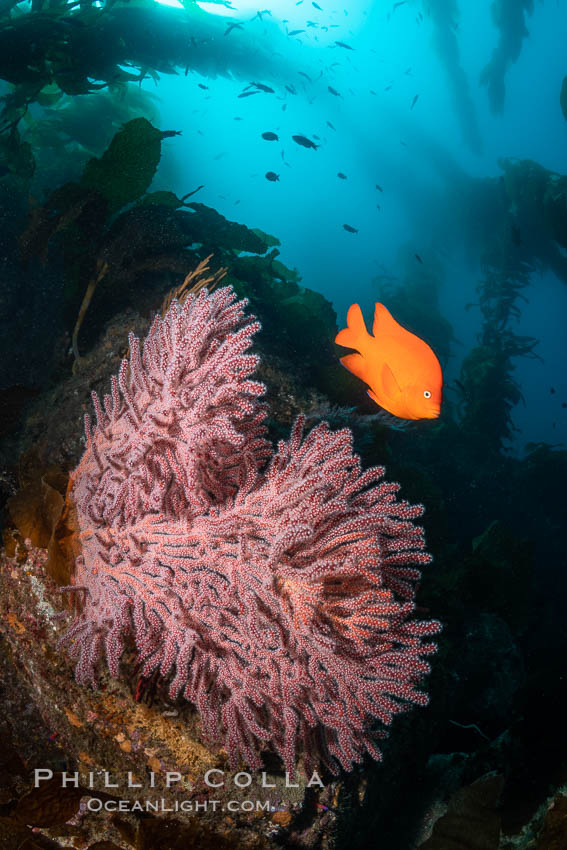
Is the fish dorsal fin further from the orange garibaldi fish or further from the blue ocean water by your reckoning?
the blue ocean water

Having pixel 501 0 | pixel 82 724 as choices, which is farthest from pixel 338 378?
pixel 501 0

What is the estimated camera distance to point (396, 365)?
2145 mm

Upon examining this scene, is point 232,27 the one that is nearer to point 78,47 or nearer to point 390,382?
point 78,47

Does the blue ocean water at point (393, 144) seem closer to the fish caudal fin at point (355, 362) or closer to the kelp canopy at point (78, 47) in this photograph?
the kelp canopy at point (78, 47)

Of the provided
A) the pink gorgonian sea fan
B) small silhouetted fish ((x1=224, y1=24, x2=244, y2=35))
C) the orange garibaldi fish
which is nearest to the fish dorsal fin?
the orange garibaldi fish

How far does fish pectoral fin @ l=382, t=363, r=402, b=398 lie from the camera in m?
2.17

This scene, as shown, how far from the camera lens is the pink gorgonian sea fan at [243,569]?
1.78 m

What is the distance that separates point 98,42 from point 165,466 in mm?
8845

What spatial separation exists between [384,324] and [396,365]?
0.25 meters

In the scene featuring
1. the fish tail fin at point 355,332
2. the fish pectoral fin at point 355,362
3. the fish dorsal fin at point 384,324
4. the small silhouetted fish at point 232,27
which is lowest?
the fish pectoral fin at point 355,362

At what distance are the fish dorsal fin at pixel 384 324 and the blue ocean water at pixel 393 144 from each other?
97.2 ft

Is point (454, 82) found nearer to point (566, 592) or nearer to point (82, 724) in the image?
point (566, 592)

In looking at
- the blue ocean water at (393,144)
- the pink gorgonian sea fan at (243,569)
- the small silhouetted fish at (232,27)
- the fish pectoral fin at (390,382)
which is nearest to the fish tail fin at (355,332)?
the fish pectoral fin at (390,382)

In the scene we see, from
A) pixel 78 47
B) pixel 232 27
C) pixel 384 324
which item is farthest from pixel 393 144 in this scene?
pixel 384 324
